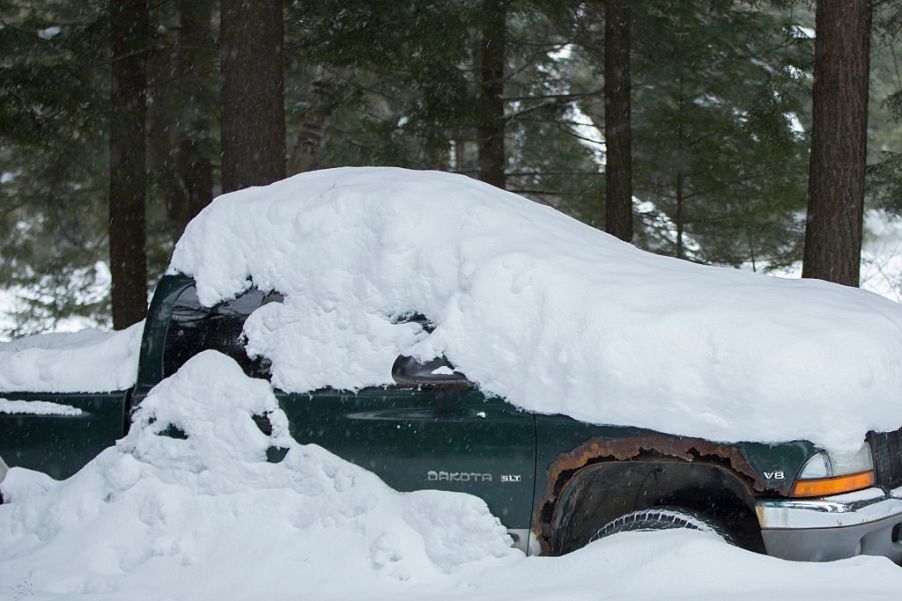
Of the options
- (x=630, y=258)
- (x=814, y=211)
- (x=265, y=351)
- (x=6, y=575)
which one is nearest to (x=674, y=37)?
(x=814, y=211)

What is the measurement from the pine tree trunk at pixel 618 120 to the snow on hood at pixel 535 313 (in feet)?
23.0

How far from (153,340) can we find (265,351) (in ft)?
1.99

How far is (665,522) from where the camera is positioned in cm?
396

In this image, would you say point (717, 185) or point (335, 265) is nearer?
point (335, 265)

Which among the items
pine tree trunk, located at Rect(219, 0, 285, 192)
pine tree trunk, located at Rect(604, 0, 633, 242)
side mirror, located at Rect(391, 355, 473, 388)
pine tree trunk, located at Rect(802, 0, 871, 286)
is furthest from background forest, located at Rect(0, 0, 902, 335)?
side mirror, located at Rect(391, 355, 473, 388)

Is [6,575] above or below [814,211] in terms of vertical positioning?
below

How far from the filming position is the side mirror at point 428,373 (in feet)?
13.3

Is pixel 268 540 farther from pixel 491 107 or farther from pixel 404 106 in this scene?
pixel 404 106

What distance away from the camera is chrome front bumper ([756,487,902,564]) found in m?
3.71

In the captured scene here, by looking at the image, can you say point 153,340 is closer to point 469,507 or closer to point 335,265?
point 335,265

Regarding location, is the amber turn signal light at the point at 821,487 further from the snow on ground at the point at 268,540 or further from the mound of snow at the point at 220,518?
the mound of snow at the point at 220,518

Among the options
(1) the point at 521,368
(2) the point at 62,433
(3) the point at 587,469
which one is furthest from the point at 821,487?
(2) the point at 62,433

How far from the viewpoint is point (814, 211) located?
860 cm

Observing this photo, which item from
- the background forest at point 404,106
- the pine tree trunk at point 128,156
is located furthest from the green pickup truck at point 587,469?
the pine tree trunk at point 128,156
